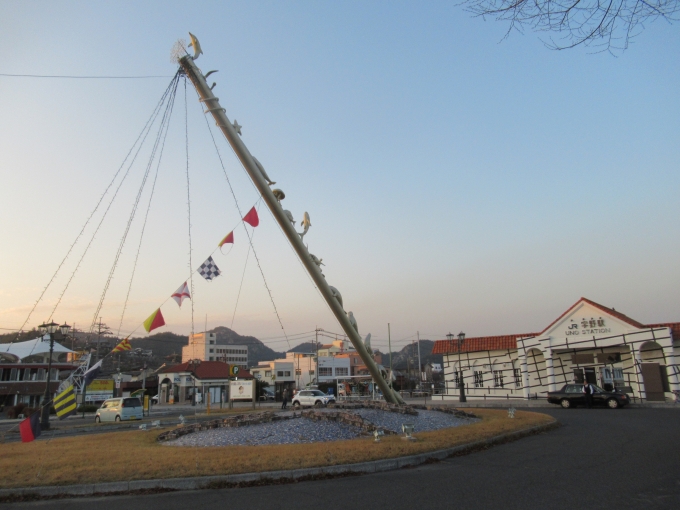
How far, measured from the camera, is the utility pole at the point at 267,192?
542 inches

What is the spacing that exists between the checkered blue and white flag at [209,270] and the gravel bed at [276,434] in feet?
16.6

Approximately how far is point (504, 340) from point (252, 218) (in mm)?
26274

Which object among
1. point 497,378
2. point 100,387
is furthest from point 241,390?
point 497,378

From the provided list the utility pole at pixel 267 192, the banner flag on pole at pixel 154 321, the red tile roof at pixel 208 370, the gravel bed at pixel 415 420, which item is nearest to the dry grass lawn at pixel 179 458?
the gravel bed at pixel 415 420

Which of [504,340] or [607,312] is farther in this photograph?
[504,340]

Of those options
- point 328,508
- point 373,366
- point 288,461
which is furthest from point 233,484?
point 373,366

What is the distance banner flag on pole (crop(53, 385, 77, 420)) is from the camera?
13.0 metres

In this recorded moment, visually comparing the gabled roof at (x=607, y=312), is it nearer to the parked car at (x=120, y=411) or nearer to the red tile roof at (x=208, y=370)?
the parked car at (x=120, y=411)

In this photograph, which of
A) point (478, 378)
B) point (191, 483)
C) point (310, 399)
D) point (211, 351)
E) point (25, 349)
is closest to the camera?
point (191, 483)

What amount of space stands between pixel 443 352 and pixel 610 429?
75.6 ft

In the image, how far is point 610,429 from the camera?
15539mm

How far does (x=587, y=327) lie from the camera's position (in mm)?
30438

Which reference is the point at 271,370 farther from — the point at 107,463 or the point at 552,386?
the point at 107,463

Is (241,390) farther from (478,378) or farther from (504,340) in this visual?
(504,340)
